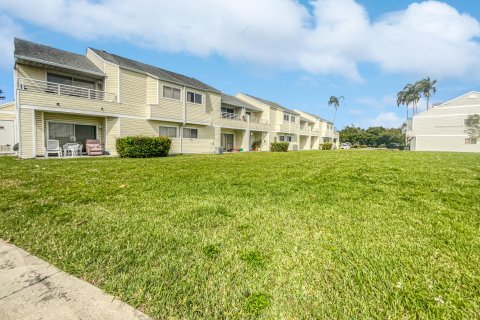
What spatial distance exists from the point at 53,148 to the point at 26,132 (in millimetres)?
1562

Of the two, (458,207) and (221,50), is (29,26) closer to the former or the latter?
(221,50)

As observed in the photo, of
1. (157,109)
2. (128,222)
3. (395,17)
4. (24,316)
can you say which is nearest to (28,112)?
(157,109)

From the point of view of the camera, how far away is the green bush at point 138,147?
15.2 m

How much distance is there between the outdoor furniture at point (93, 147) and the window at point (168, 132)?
16.8 ft

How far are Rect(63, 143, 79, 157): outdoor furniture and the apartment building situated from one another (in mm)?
979

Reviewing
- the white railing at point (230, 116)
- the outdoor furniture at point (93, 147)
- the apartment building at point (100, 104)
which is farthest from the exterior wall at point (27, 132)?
the white railing at point (230, 116)

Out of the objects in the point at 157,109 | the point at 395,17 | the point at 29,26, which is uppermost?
the point at 395,17

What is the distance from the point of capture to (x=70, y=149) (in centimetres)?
1473

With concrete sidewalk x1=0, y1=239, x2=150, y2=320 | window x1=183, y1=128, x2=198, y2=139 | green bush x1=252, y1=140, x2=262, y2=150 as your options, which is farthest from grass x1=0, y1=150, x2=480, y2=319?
green bush x1=252, y1=140, x2=262, y2=150

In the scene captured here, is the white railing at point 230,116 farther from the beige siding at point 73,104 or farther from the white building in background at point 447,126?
the white building in background at point 447,126

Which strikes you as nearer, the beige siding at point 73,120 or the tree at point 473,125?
the beige siding at point 73,120

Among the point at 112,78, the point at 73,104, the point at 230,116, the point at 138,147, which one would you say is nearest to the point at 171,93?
the point at 112,78

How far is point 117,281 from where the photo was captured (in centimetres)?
204

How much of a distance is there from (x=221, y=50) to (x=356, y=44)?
16.9 metres
